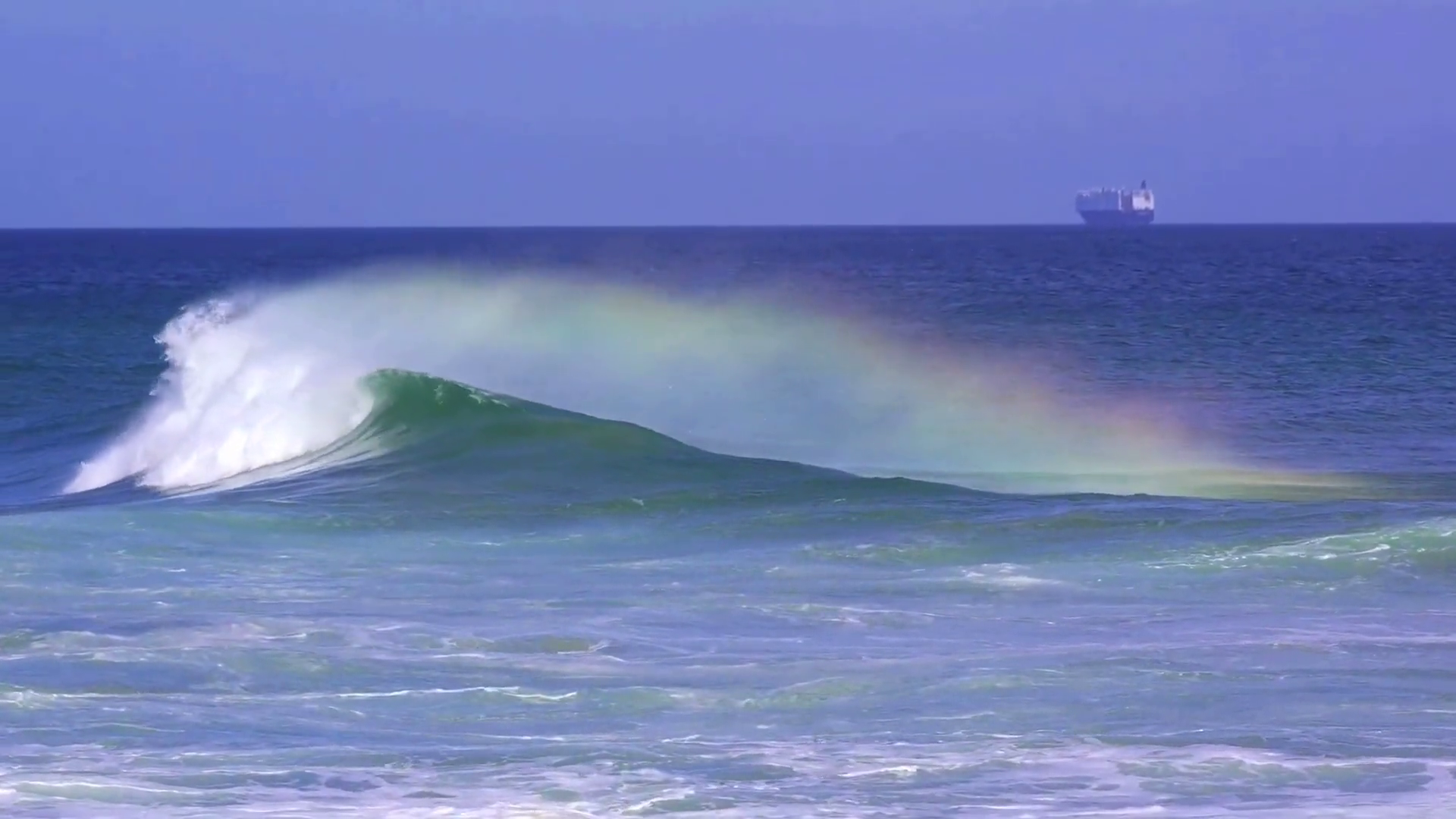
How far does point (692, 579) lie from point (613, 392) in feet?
48.0

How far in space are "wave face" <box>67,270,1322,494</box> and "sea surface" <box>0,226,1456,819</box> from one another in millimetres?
96

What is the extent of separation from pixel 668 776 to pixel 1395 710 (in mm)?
3247

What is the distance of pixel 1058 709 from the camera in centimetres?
867

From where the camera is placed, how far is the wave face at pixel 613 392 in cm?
2047

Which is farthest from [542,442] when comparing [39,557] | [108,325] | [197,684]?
[108,325]

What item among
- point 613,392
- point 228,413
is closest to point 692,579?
point 228,413

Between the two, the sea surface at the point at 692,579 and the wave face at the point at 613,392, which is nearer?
the sea surface at the point at 692,579

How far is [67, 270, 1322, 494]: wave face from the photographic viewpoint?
20469 mm

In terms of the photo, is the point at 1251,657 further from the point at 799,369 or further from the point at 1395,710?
the point at 799,369

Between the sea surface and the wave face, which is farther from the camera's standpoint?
the wave face

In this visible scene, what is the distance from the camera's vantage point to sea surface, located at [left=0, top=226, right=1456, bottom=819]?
769 cm

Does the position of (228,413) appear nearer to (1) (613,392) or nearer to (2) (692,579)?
(1) (613,392)

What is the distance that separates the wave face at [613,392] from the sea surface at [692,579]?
10 cm

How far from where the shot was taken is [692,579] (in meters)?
12.4
